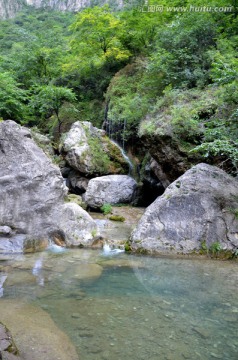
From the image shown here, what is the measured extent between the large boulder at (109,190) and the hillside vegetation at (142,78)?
2.74m

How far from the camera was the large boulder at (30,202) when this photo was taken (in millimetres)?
9586

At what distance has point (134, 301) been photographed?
18.8 ft

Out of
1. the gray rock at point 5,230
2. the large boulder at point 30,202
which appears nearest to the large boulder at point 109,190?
the large boulder at point 30,202

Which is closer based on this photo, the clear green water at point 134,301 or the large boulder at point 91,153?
the clear green water at point 134,301

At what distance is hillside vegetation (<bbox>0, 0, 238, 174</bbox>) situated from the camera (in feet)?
34.9

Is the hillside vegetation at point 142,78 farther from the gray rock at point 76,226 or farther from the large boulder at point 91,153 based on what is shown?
the gray rock at point 76,226

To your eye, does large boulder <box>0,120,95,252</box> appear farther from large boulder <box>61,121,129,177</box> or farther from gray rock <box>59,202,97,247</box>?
large boulder <box>61,121,129,177</box>

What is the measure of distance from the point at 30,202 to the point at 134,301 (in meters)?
5.50

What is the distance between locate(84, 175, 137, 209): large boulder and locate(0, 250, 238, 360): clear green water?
18.7 ft

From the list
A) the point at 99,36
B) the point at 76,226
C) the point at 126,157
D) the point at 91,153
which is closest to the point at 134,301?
the point at 76,226

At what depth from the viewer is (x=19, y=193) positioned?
9.85 metres

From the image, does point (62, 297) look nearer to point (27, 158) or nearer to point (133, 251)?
point (133, 251)

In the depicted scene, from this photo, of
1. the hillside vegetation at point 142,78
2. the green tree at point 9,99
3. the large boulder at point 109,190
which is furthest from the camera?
the green tree at point 9,99

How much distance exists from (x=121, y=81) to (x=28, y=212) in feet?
40.9
